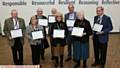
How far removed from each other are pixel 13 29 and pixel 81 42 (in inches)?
66.3

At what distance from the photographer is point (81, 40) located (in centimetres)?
774

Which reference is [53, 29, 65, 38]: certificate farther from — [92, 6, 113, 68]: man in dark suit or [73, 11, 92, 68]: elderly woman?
[92, 6, 113, 68]: man in dark suit

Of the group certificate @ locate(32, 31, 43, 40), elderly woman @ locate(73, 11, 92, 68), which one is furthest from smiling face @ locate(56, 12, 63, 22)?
certificate @ locate(32, 31, 43, 40)

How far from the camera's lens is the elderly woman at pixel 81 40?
7691 millimetres

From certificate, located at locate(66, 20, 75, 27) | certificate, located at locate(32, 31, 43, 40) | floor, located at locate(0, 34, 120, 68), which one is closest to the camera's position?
certificate, located at locate(32, 31, 43, 40)

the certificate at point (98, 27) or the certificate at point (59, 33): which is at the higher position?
the certificate at point (98, 27)

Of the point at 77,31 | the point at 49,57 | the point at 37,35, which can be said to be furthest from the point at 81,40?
the point at 49,57

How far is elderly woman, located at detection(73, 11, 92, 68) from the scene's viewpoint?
7.69m

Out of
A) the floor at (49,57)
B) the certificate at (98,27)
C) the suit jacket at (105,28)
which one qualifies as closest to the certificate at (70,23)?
the certificate at (98,27)

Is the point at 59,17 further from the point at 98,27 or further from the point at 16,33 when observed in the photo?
the point at 16,33

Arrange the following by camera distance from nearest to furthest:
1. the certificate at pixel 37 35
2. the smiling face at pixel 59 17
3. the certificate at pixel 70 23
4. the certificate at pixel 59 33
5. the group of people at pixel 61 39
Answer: the certificate at pixel 37 35, the group of people at pixel 61 39, the smiling face at pixel 59 17, the certificate at pixel 59 33, the certificate at pixel 70 23

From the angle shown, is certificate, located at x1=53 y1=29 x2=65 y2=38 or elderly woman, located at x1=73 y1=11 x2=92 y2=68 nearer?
elderly woman, located at x1=73 y1=11 x2=92 y2=68

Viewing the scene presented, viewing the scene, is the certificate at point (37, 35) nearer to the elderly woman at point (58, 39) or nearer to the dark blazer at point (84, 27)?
the elderly woman at point (58, 39)

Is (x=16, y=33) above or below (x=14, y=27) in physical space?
below
